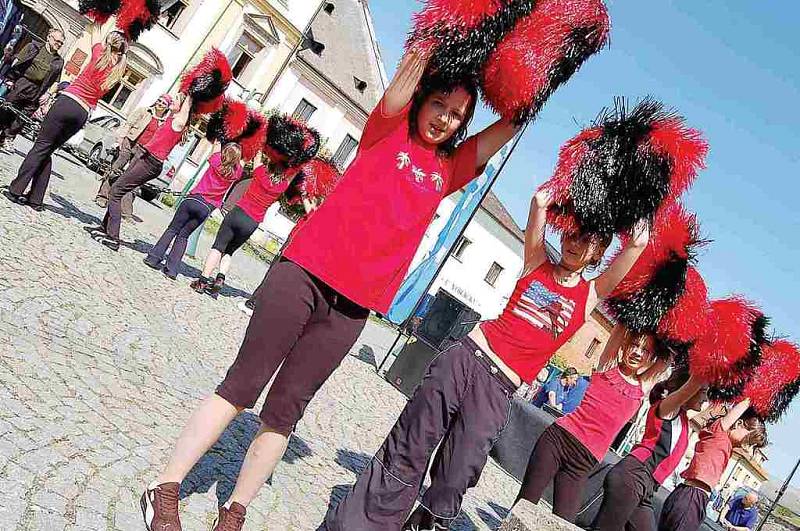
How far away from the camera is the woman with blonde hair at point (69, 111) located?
6949 mm

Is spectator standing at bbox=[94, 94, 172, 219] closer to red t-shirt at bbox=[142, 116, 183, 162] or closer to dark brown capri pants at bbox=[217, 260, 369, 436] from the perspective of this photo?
red t-shirt at bbox=[142, 116, 183, 162]

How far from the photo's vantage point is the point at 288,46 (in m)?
35.0

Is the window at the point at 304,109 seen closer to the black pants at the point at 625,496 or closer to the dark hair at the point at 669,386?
the dark hair at the point at 669,386

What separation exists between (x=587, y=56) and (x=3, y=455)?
289 centimetres

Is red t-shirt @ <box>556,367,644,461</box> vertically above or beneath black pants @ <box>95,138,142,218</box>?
above

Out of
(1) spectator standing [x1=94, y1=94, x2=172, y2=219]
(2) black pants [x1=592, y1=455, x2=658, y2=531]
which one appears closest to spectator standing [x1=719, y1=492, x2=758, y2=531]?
(2) black pants [x1=592, y1=455, x2=658, y2=531]

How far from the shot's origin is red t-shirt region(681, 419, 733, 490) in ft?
16.4

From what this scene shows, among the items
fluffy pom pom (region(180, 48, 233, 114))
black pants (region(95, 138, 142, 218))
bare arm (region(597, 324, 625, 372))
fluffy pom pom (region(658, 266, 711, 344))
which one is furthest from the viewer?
black pants (region(95, 138, 142, 218))

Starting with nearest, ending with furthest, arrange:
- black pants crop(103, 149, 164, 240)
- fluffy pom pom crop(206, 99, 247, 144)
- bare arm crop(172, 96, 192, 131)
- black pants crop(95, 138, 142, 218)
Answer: black pants crop(103, 149, 164, 240)
bare arm crop(172, 96, 192, 131)
fluffy pom pom crop(206, 99, 247, 144)
black pants crop(95, 138, 142, 218)

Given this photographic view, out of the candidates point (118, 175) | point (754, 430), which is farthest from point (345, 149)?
point (754, 430)

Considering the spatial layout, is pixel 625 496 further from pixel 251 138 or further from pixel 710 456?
pixel 251 138

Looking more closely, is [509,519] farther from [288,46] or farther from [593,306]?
[288,46]

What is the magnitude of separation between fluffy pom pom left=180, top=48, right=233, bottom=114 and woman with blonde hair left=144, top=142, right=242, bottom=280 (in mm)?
581

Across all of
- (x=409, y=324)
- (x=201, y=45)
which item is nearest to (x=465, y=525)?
(x=409, y=324)
